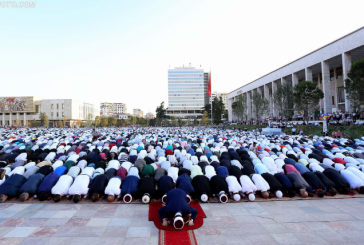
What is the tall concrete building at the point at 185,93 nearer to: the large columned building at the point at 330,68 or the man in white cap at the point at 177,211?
the large columned building at the point at 330,68

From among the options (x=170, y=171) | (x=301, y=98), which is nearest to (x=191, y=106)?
(x=301, y=98)

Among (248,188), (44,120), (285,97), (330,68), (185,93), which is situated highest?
(185,93)

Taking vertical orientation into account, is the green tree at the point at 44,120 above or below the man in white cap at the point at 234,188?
above

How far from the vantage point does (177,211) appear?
507cm

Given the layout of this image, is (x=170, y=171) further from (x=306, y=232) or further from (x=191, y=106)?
(x=191, y=106)

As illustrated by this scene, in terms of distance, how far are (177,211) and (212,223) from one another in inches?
42.6

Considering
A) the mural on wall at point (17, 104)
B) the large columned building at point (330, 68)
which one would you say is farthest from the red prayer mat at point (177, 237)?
the mural on wall at point (17, 104)

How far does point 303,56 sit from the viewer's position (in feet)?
118

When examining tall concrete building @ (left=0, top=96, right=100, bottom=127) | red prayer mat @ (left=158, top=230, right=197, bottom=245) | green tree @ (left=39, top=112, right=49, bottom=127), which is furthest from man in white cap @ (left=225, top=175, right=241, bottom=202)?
tall concrete building @ (left=0, top=96, right=100, bottom=127)

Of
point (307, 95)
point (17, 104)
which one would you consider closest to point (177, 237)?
point (307, 95)

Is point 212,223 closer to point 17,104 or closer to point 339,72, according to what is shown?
point 339,72

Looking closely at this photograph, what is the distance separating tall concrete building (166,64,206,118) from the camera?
103 metres

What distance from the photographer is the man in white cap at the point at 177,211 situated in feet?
16.3

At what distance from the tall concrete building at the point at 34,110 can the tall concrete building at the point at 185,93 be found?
42.4 meters
